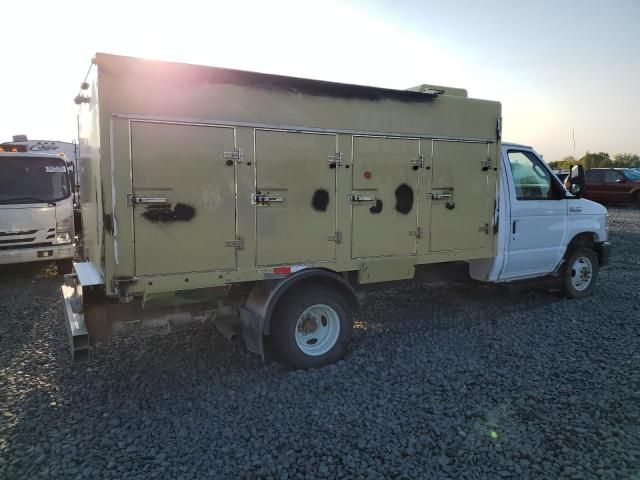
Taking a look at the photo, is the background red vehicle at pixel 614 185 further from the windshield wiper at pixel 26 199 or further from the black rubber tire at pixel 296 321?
the windshield wiper at pixel 26 199

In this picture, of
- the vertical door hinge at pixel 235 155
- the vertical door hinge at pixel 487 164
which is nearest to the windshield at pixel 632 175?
the vertical door hinge at pixel 487 164

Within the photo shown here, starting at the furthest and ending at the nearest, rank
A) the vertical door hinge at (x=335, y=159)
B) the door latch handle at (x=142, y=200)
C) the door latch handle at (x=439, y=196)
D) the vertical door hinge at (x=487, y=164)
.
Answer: the vertical door hinge at (x=487, y=164) < the door latch handle at (x=439, y=196) < the vertical door hinge at (x=335, y=159) < the door latch handle at (x=142, y=200)

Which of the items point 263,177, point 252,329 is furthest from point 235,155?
point 252,329

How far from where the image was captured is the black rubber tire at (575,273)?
23.4ft

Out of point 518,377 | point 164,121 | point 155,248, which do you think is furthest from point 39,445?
point 518,377

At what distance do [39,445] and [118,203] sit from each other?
1.84 metres

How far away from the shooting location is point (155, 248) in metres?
4.06

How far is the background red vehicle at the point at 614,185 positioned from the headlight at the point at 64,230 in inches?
810

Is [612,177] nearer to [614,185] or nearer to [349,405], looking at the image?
[614,185]

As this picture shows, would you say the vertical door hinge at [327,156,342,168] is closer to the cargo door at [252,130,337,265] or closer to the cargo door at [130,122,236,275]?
the cargo door at [252,130,337,265]

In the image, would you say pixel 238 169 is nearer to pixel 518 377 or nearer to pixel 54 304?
pixel 518 377

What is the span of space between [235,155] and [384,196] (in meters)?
1.67

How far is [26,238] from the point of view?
28.0 feet

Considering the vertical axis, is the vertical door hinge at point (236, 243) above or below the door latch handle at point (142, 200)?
below
